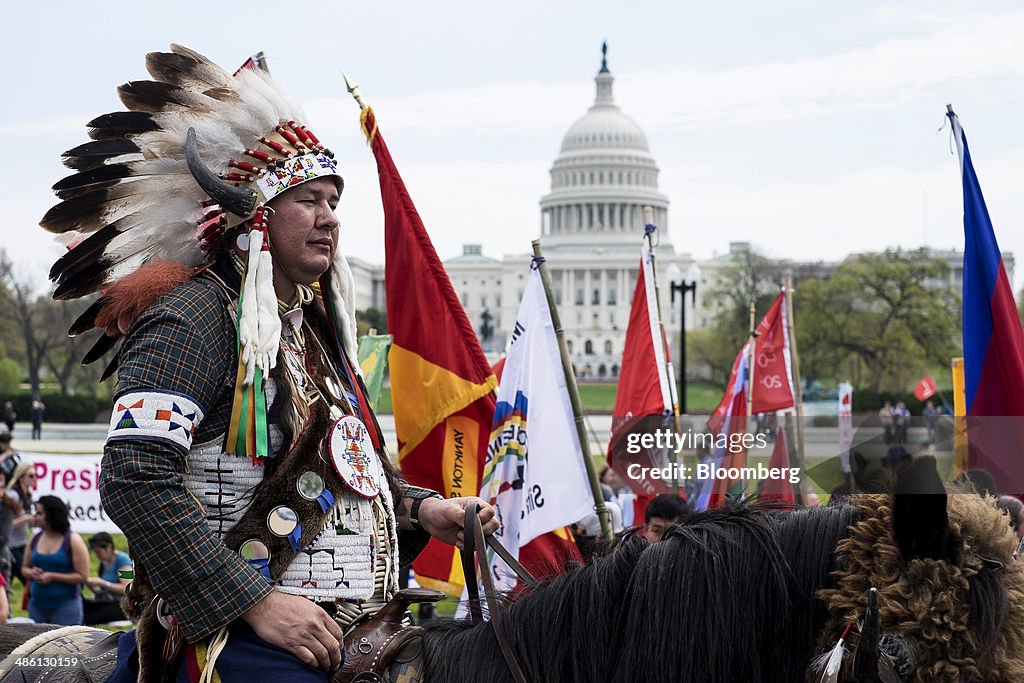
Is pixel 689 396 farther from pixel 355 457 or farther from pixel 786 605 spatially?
pixel 786 605

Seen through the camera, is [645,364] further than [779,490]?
Yes

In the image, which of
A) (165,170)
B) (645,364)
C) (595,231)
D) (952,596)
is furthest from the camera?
(595,231)

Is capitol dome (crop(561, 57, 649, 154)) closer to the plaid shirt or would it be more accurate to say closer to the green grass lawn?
the green grass lawn

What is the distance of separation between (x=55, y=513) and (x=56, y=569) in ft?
1.43

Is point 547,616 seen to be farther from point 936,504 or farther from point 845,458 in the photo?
point 936,504

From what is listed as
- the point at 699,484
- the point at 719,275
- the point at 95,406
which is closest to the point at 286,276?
the point at 699,484

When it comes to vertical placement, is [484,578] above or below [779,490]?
below

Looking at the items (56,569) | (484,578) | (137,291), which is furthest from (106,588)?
(484,578)

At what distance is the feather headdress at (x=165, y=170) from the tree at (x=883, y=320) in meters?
53.2

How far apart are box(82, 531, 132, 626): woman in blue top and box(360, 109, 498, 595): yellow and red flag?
331cm

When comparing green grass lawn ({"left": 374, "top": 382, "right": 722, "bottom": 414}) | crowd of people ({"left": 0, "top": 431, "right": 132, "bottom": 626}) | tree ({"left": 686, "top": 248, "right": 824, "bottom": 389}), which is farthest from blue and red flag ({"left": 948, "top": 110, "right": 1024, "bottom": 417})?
tree ({"left": 686, "top": 248, "right": 824, "bottom": 389})

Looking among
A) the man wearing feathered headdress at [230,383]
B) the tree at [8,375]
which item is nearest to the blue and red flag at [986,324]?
the man wearing feathered headdress at [230,383]

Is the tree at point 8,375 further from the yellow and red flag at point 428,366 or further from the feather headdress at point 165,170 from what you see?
the feather headdress at point 165,170

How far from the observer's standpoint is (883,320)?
54.9 m
